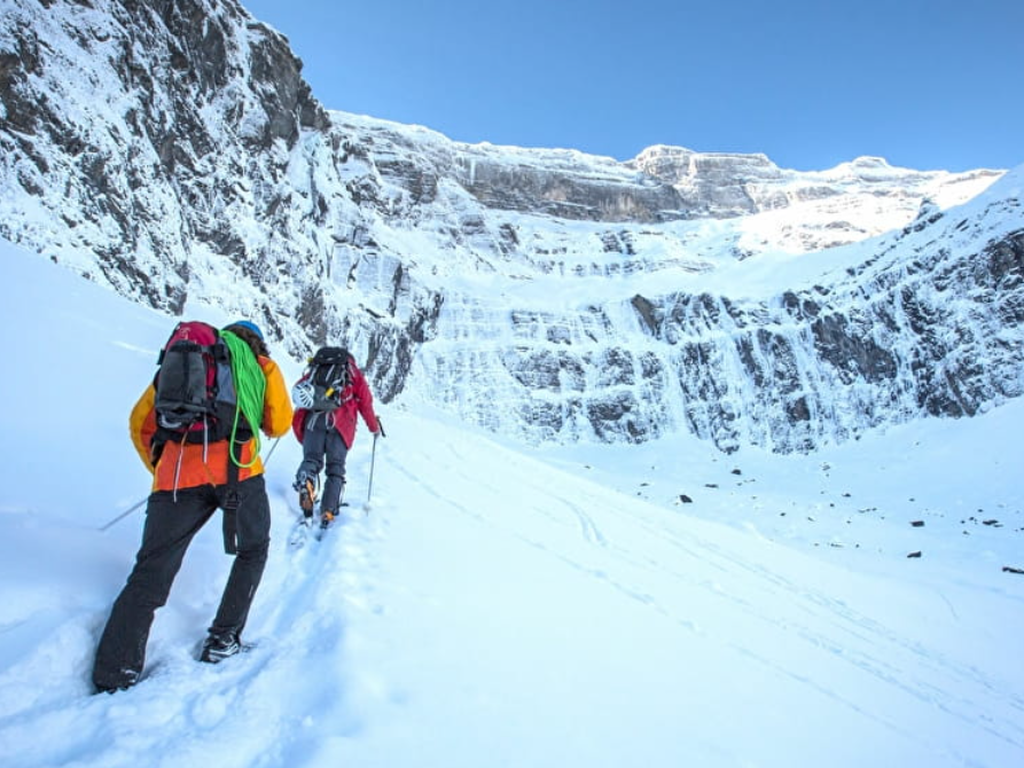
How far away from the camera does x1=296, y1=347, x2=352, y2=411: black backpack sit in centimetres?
590

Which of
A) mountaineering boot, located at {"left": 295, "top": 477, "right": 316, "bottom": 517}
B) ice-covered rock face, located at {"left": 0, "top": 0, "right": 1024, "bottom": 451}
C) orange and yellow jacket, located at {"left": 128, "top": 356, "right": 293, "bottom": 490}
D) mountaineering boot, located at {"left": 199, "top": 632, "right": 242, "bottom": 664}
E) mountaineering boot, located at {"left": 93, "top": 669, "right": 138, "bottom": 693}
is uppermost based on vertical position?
ice-covered rock face, located at {"left": 0, "top": 0, "right": 1024, "bottom": 451}

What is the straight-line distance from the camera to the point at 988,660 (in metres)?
8.35

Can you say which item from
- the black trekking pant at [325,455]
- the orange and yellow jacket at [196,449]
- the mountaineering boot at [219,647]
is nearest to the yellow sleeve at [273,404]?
the orange and yellow jacket at [196,449]

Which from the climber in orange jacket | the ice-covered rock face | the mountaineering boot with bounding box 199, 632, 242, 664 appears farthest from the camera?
the ice-covered rock face

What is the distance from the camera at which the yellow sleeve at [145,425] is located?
3.23m

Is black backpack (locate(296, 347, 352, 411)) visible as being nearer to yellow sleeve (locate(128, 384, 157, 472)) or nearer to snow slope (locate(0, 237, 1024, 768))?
snow slope (locate(0, 237, 1024, 768))

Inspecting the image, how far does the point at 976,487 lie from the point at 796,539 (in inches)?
711

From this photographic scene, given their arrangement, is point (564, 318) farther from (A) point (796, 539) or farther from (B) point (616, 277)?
(A) point (796, 539)

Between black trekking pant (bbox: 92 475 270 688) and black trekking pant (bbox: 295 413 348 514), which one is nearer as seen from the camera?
black trekking pant (bbox: 92 475 270 688)

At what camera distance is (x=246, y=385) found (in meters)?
3.27

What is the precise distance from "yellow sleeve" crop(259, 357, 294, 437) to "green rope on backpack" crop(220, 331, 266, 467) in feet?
0.11

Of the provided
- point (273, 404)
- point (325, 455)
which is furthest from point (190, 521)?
point (325, 455)

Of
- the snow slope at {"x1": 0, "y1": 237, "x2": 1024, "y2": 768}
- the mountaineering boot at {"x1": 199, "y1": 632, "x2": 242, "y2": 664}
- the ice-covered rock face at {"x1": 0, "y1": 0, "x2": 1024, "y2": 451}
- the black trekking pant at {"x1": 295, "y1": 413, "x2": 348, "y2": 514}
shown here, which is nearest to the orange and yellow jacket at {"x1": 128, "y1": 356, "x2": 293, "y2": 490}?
the snow slope at {"x1": 0, "y1": 237, "x2": 1024, "y2": 768}

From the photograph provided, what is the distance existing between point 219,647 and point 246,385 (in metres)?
1.41
